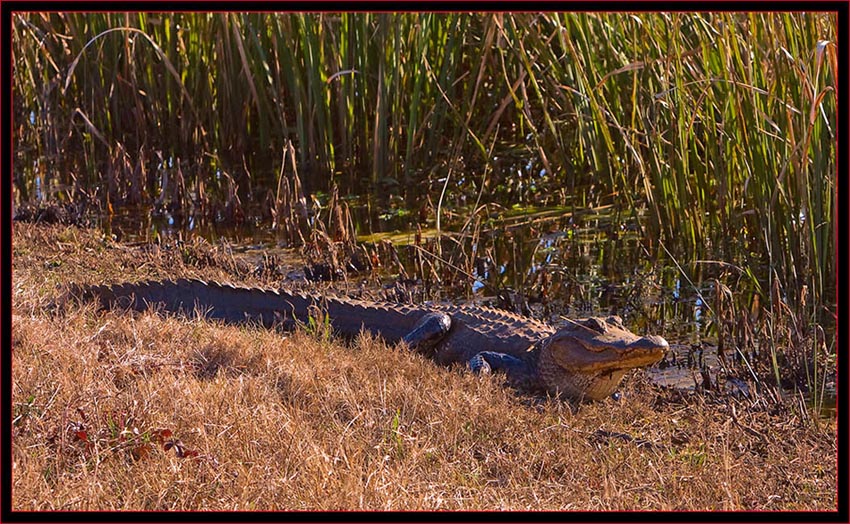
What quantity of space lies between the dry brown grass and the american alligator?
0.77 feet

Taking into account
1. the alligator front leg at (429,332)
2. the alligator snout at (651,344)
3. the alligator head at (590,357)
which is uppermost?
the alligator snout at (651,344)

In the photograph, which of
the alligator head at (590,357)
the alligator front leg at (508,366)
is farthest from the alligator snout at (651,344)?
the alligator front leg at (508,366)

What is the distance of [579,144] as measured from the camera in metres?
7.31

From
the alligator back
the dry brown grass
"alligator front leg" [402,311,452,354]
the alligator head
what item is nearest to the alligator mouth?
the alligator head

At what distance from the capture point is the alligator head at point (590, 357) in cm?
445

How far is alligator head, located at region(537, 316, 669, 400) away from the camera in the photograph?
14.6 feet

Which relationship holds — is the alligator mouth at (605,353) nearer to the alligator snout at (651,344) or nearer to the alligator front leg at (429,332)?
the alligator snout at (651,344)

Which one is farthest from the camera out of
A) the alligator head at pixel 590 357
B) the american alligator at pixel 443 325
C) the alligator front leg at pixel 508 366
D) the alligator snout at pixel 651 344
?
the alligator front leg at pixel 508 366

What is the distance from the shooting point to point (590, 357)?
15.0 ft

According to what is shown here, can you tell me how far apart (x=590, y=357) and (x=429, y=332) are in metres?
1.00

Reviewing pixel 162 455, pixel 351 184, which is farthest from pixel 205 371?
pixel 351 184

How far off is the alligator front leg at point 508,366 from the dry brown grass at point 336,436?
0.18 metres

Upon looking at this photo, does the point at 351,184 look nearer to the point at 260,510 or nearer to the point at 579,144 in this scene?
the point at 579,144

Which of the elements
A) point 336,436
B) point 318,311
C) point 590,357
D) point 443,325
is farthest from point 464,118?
point 336,436
